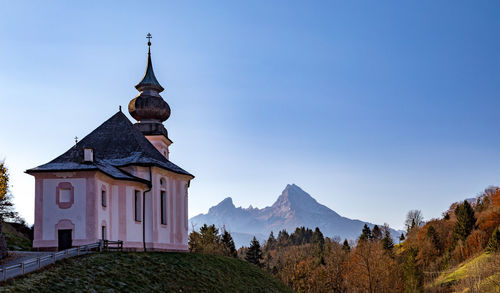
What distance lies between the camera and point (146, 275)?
32906mm

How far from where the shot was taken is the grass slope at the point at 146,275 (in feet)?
86.4

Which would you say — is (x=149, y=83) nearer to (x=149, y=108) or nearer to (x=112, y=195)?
(x=149, y=108)

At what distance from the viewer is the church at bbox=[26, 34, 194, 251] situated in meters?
36.9

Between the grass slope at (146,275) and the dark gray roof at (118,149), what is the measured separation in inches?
267

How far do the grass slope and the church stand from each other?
292 cm

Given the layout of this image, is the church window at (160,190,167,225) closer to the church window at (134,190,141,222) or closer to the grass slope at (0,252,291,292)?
the church window at (134,190,141,222)

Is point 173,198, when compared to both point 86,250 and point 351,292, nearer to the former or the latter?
point 86,250

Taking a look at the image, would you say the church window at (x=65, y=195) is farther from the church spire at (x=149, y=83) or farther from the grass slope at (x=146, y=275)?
the church spire at (x=149, y=83)

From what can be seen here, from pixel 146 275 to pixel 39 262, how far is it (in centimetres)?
687

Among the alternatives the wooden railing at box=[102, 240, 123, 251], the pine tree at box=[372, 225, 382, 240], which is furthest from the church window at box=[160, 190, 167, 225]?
the pine tree at box=[372, 225, 382, 240]

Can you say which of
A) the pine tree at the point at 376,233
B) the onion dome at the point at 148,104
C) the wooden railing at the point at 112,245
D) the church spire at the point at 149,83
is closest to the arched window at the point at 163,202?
the wooden railing at the point at 112,245

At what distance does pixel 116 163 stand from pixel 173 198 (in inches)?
202

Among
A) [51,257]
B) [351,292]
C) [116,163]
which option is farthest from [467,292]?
[51,257]

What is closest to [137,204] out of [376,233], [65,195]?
[65,195]
